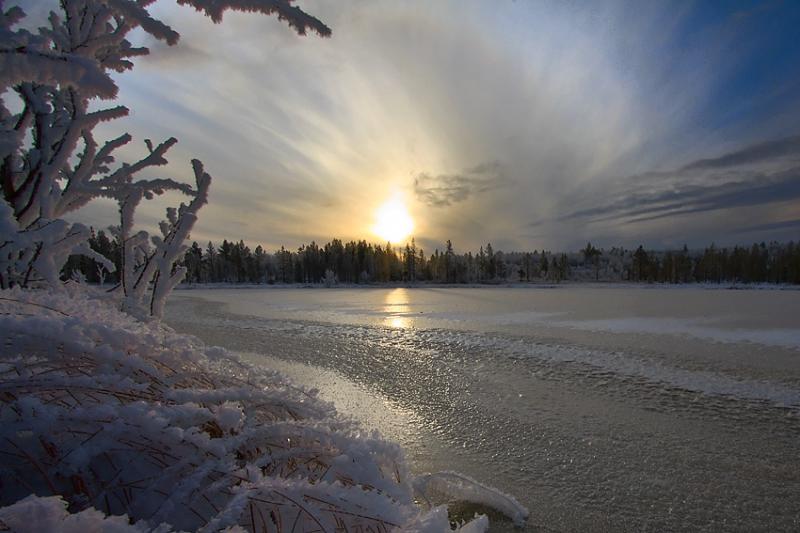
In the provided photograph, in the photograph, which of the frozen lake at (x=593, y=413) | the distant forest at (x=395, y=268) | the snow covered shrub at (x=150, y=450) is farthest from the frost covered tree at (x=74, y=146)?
the distant forest at (x=395, y=268)

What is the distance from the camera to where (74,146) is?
78.5 inches

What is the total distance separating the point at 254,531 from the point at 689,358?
10.4 meters

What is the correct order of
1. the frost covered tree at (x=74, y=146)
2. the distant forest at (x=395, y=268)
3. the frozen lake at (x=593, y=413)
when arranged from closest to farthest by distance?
the frost covered tree at (x=74, y=146), the frozen lake at (x=593, y=413), the distant forest at (x=395, y=268)

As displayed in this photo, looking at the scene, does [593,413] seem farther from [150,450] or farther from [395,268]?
[395,268]

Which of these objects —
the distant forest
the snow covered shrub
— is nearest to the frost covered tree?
the snow covered shrub

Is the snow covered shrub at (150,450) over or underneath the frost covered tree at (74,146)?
underneath

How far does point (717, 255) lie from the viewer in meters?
100

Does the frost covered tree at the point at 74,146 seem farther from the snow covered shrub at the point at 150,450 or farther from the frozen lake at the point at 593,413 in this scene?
the frozen lake at the point at 593,413

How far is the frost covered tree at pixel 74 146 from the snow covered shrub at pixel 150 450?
46cm

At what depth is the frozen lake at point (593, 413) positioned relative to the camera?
3139 millimetres

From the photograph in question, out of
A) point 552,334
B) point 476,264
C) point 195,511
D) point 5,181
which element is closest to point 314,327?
point 552,334

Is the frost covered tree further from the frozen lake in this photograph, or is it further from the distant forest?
the distant forest

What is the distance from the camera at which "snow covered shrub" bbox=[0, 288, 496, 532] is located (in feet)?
3.51

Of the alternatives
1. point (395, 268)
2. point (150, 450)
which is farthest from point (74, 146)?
point (395, 268)
